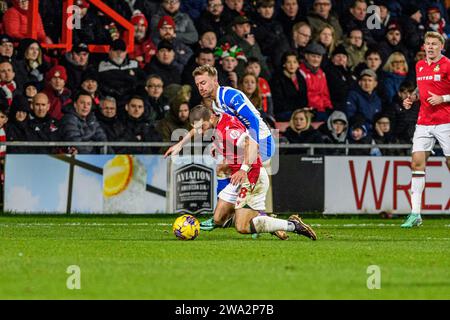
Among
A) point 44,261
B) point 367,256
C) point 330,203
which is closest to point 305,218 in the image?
point 330,203

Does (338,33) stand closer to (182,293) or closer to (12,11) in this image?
(12,11)

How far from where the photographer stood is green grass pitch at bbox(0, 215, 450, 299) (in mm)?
7938

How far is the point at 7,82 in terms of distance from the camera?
60.0 feet

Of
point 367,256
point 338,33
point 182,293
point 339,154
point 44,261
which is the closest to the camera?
point 182,293

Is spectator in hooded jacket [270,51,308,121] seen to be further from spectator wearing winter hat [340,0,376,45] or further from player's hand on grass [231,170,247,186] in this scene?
player's hand on grass [231,170,247,186]

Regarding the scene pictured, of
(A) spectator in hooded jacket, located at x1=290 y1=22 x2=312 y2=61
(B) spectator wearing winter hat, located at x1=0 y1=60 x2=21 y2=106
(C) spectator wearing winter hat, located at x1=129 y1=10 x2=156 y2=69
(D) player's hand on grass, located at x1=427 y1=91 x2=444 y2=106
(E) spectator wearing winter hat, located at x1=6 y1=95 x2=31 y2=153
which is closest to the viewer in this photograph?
(D) player's hand on grass, located at x1=427 y1=91 x2=444 y2=106

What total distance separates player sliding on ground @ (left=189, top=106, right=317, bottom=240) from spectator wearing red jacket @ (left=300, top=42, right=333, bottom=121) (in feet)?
21.4

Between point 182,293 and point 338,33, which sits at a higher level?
point 338,33

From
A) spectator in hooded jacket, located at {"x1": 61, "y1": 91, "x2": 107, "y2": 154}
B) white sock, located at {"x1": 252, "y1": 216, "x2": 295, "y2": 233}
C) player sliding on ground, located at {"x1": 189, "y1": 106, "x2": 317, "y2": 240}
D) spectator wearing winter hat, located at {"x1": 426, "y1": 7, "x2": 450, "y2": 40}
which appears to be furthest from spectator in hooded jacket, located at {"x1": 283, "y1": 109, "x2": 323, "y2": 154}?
white sock, located at {"x1": 252, "y1": 216, "x2": 295, "y2": 233}

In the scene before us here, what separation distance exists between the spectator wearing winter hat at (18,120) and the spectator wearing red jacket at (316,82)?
4.89m

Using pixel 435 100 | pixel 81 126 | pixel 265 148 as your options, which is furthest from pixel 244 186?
pixel 81 126

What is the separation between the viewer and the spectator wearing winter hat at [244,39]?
795 inches

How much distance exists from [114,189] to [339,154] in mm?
3831
